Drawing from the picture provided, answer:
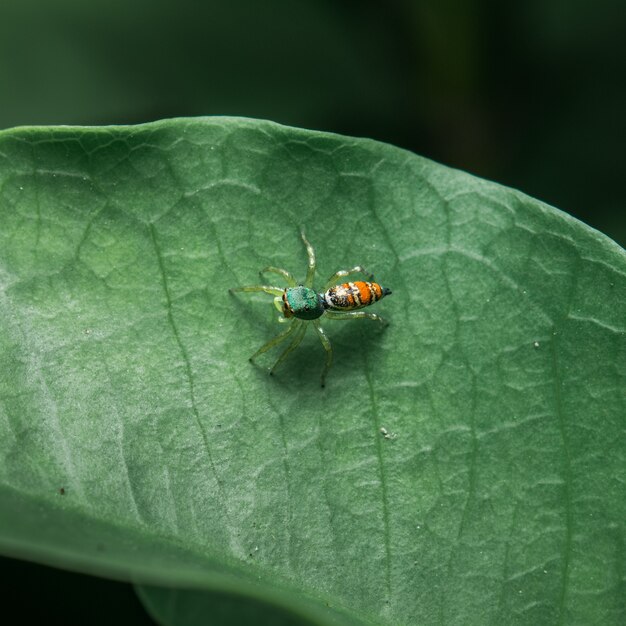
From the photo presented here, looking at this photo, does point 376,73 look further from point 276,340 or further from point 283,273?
point 276,340

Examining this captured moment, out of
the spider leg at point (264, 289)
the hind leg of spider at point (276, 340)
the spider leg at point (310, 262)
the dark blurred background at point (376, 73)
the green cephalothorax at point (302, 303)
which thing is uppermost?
the dark blurred background at point (376, 73)

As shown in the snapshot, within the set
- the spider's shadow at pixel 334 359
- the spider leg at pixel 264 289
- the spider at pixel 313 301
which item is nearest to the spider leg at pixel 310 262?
the spider at pixel 313 301

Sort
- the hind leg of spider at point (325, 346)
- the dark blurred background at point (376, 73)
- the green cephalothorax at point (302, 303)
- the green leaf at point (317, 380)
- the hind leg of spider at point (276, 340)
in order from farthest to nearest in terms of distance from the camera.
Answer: the dark blurred background at point (376, 73) < the green cephalothorax at point (302, 303) < the hind leg of spider at point (325, 346) < the hind leg of spider at point (276, 340) < the green leaf at point (317, 380)

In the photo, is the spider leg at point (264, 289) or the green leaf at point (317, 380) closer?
the green leaf at point (317, 380)

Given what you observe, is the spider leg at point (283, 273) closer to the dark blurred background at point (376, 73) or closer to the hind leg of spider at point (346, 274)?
the hind leg of spider at point (346, 274)

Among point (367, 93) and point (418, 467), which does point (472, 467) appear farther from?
point (367, 93)
